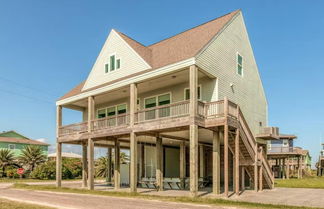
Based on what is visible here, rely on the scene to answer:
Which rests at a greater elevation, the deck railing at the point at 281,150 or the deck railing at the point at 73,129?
the deck railing at the point at 73,129

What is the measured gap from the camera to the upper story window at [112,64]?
2309 centimetres

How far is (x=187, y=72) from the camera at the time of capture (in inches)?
742

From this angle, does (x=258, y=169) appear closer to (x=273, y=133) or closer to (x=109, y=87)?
(x=273, y=133)

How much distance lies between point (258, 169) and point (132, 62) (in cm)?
1106

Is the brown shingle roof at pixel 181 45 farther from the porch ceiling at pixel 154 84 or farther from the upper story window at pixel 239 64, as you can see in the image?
the upper story window at pixel 239 64

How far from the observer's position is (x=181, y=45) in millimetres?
21000

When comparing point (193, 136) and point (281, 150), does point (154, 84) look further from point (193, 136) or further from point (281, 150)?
point (281, 150)

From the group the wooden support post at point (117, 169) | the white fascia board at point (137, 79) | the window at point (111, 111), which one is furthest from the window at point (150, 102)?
the window at point (111, 111)

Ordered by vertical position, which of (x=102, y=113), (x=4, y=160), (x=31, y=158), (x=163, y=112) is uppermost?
(x=102, y=113)

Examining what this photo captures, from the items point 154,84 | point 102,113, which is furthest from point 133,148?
point 102,113

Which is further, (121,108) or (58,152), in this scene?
(58,152)

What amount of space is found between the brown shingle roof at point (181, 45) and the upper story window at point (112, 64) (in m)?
1.59

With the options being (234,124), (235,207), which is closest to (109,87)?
(234,124)

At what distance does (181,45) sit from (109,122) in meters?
7.66
